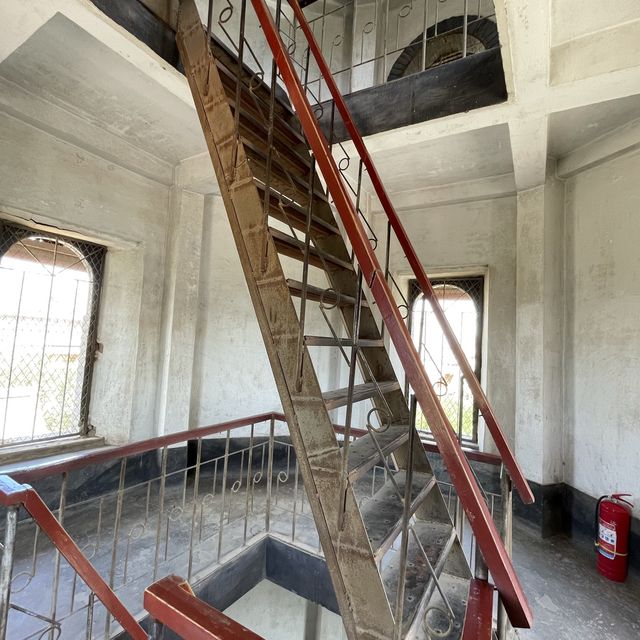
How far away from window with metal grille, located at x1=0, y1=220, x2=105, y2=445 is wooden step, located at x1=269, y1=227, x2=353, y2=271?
2686 mm

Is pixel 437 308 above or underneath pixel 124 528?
above

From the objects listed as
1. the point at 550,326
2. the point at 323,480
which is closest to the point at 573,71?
the point at 550,326

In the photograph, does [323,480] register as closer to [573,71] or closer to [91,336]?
[573,71]

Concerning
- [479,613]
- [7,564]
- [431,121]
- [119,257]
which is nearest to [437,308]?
[479,613]

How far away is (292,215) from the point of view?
1.84m

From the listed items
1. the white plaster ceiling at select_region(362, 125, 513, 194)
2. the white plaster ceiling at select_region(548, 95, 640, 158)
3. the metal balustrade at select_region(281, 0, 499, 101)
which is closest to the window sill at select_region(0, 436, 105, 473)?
the white plaster ceiling at select_region(362, 125, 513, 194)

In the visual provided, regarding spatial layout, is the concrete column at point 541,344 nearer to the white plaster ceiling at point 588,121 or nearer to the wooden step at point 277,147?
the white plaster ceiling at point 588,121

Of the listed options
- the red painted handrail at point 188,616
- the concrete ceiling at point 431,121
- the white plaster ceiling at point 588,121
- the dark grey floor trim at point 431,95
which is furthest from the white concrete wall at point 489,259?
the red painted handrail at point 188,616

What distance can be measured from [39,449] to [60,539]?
221 cm

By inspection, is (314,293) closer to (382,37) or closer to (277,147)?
(277,147)

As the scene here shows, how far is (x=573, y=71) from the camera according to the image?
2039mm

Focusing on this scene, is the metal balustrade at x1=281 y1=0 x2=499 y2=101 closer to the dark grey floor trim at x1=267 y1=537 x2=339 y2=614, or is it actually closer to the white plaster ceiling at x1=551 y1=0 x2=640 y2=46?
the white plaster ceiling at x1=551 y1=0 x2=640 y2=46

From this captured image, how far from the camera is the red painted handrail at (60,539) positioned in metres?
1.23

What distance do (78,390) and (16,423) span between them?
1.73 ft
